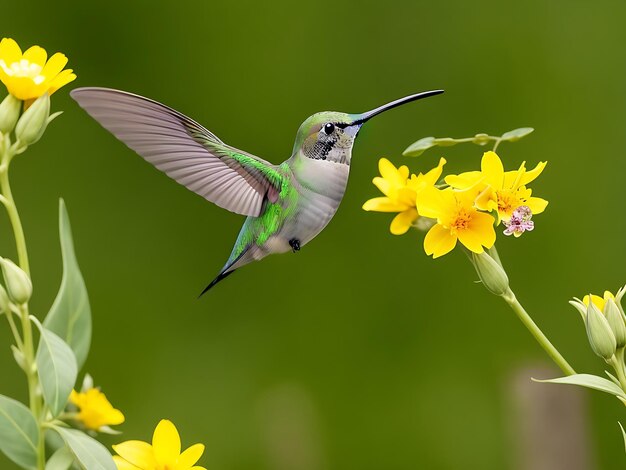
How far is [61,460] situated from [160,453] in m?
0.06

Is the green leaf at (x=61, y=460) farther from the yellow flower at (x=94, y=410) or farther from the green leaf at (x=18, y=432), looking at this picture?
the yellow flower at (x=94, y=410)

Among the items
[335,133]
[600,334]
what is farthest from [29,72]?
[600,334]

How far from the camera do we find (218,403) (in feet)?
7.35

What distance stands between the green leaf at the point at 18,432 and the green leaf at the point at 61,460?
0.01 m

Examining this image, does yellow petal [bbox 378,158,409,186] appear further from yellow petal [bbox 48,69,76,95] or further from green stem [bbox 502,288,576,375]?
yellow petal [bbox 48,69,76,95]

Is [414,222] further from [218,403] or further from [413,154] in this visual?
[218,403]

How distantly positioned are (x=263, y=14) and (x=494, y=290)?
5.41 feet

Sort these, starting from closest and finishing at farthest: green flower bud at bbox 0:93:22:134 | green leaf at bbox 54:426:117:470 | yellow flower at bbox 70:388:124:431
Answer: green leaf at bbox 54:426:117:470, green flower bud at bbox 0:93:22:134, yellow flower at bbox 70:388:124:431

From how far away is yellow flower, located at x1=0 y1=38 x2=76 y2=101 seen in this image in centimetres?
62

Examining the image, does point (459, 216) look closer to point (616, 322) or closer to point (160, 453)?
point (616, 322)

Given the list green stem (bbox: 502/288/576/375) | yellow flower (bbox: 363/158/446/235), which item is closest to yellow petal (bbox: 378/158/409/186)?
yellow flower (bbox: 363/158/446/235)

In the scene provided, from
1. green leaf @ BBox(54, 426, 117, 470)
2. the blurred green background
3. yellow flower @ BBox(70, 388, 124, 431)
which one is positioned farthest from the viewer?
the blurred green background

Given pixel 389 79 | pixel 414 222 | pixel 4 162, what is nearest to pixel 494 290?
pixel 414 222

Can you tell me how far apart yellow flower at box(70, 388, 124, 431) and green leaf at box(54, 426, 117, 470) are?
170 mm
